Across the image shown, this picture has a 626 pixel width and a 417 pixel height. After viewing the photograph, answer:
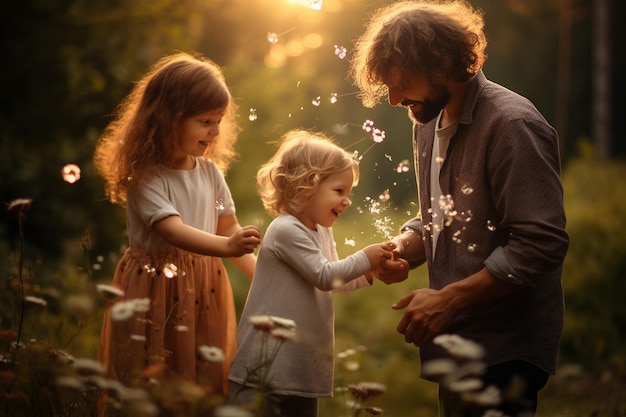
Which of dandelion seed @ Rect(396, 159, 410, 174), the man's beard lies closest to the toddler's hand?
dandelion seed @ Rect(396, 159, 410, 174)

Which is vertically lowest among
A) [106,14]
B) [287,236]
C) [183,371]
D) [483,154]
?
[183,371]

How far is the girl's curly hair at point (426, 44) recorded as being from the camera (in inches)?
117

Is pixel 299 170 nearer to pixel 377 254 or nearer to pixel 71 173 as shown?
pixel 377 254

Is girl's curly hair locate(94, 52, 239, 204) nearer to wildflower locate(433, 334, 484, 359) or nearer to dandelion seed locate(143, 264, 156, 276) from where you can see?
dandelion seed locate(143, 264, 156, 276)

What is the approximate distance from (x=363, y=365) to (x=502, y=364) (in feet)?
11.2

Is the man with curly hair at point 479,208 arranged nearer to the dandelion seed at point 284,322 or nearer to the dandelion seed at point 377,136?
the dandelion seed at point 377,136

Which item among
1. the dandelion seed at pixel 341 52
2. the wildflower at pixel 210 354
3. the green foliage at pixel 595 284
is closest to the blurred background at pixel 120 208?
the green foliage at pixel 595 284

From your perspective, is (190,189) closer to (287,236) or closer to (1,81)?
(287,236)

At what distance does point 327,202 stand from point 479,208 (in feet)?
2.01

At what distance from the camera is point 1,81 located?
746 cm

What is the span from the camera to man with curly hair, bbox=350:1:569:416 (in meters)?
2.79

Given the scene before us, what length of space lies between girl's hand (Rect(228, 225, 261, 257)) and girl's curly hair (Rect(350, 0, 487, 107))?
0.76 metres

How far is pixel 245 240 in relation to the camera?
3084mm

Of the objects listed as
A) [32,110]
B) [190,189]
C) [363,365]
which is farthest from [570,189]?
[190,189]
